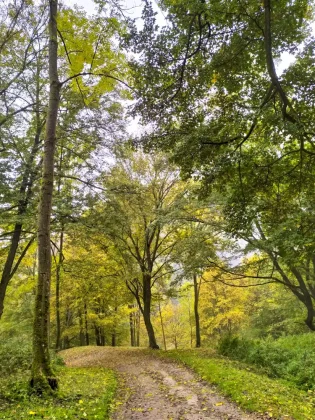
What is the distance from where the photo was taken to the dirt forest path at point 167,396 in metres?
5.42

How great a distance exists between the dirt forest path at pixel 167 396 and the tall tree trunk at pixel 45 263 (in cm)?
165

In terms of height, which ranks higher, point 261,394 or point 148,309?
point 148,309

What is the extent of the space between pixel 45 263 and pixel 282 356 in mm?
8760

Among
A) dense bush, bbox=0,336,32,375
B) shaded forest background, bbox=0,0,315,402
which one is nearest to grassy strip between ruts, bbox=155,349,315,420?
shaded forest background, bbox=0,0,315,402

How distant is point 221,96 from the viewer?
5949mm

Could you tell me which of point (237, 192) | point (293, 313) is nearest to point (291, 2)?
point (237, 192)

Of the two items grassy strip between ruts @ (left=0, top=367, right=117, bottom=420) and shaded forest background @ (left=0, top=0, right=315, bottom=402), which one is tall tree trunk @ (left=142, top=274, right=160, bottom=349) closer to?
shaded forest background @ (left=0, top=0, right=315, bottom=402)

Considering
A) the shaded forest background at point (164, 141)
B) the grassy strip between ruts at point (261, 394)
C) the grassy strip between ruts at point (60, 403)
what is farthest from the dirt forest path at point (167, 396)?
the shaded forest background at point (164, 141)

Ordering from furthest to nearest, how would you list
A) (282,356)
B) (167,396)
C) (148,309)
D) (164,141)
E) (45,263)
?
(148,309) → (282,356) → (167,396) → (45,263) → (164,141)

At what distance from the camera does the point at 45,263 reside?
630cm

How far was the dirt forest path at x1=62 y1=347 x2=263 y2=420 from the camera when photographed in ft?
17.8

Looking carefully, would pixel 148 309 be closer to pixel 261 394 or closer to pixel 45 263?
pixel 261 394

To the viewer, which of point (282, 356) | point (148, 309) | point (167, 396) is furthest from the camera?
point (148, 309)

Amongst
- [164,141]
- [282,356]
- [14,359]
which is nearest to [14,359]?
[14,359]
